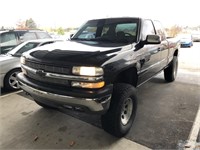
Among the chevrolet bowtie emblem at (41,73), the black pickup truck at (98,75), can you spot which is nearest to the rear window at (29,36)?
the black pickup truck at (98,75)

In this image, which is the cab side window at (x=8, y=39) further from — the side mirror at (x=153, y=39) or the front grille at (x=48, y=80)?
the side mirror at (x=153, y=39)

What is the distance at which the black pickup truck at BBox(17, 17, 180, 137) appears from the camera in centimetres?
231

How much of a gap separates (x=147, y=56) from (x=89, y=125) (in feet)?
5.21

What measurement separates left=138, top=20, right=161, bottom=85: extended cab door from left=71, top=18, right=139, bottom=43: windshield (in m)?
0.21

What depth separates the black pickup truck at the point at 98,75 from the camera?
231cm

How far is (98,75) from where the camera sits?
230cm

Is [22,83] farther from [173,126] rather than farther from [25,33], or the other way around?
[25,33]

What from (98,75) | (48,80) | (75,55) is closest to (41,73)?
(48,80)

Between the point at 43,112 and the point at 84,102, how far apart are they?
5.71 feet

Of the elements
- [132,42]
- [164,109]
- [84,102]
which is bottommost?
[164,109]

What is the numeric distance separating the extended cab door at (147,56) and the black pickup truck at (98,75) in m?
0.02

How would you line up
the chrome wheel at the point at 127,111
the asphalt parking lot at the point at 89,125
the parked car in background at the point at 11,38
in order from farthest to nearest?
the parked car in background at the point at 11,38 → the chrome wheel at the point at 127,111 → the asphalt parking lot at the point at 89,125

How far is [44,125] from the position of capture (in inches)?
127

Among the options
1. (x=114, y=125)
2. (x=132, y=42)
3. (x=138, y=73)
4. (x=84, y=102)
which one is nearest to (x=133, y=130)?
(x=114, y=125)
